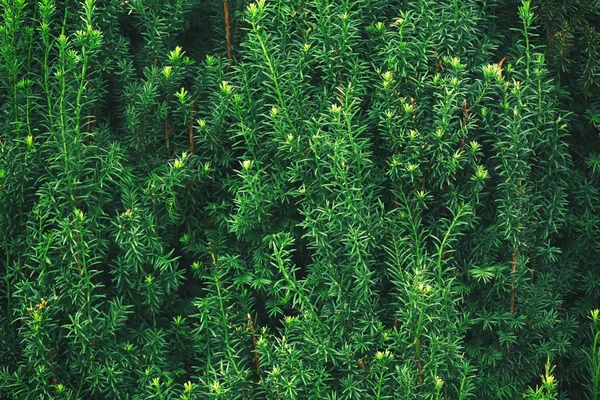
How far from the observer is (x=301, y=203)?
348cm

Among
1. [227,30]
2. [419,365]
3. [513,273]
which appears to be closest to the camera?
[419,365]

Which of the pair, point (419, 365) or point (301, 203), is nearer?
point (419, 365)

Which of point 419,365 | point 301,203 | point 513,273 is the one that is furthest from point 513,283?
point 301,203

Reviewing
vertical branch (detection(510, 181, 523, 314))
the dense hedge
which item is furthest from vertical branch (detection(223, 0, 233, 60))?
vertical branch (detection(510, 181, 523, 314))

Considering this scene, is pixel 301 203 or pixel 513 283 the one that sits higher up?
pixel 301 203

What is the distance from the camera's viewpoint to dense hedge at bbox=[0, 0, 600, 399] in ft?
10.9

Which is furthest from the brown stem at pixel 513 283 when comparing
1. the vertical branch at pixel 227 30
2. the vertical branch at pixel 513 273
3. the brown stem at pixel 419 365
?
the vertical branch at pixel 227 30

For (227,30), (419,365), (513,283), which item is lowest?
(419,365)

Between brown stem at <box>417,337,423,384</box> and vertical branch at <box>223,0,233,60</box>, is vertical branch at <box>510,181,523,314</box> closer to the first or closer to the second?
brown stem at <box>417,337,423,384</box>

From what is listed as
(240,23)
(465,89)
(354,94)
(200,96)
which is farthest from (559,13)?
(200,96)

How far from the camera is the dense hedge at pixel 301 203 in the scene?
3312 millimetres

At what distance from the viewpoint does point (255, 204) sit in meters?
3.38

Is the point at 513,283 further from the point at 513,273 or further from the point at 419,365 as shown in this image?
the point at 419,365

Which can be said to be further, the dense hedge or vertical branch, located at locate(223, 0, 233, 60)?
vertical branch, located at locate(223, 0, 233, 60)
